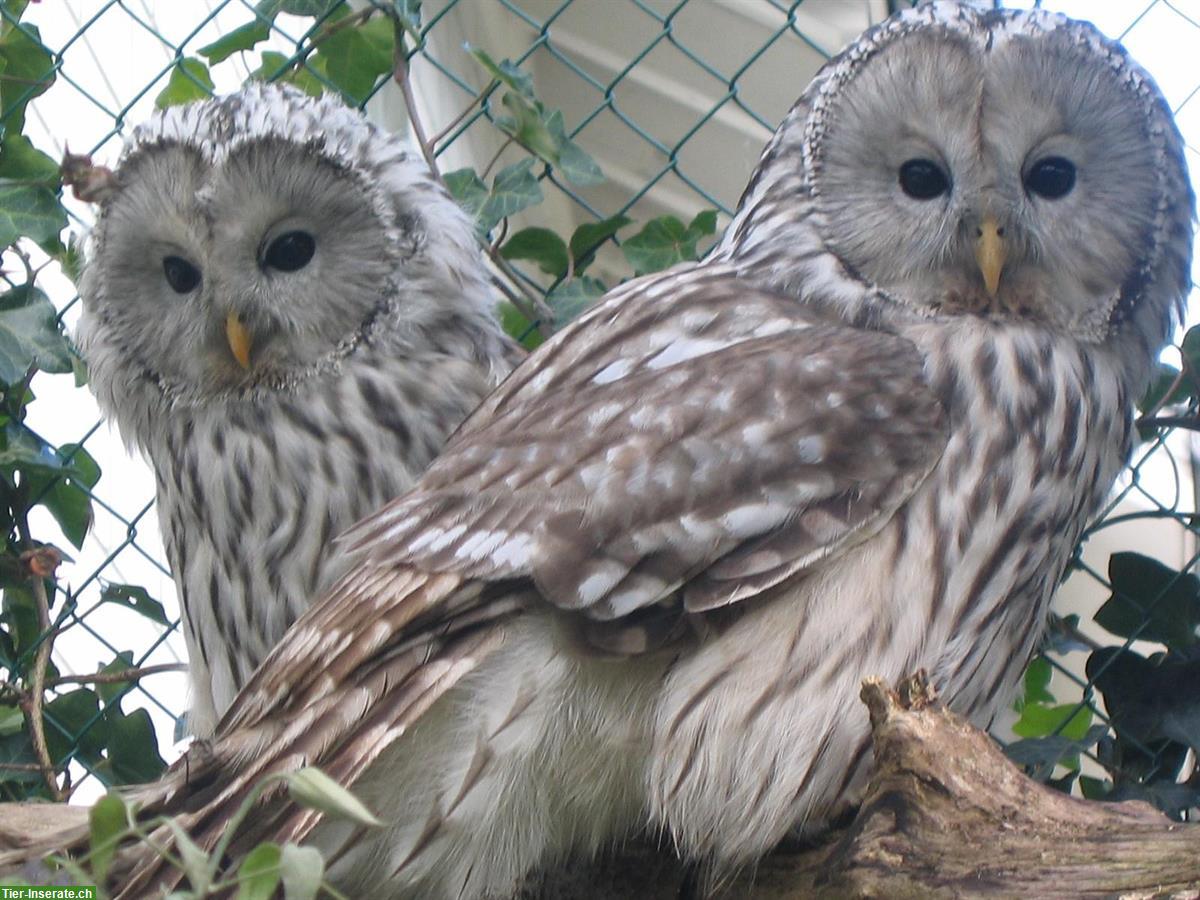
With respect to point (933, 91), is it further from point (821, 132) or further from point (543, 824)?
point (543, 824)

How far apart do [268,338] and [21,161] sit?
0.75 metres

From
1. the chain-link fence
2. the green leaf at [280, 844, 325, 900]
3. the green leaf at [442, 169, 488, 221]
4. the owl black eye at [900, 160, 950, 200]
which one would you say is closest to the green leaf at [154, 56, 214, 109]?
the chain-link fence

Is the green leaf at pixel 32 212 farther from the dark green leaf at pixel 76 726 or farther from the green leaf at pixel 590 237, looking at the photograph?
the green leaf at pixel 590 237

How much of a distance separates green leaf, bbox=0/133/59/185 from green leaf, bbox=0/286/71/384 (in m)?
0.26

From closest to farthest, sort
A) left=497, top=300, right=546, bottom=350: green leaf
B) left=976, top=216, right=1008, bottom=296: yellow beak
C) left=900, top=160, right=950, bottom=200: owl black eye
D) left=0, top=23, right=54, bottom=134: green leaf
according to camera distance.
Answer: left=976, top=216, right=1008, bottom=296: yellow beak
left=900, top=160, right=950, bottom=200: owl black eye
left=0, top=23, right=54, bottom=134: green leaf
left=497, top=300, right=546, bottom=350: green leaf

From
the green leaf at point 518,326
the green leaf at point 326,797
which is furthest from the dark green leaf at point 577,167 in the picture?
the green leaf at point 326,797

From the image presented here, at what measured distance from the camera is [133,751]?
3031 mm

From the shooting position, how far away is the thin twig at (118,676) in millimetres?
2982

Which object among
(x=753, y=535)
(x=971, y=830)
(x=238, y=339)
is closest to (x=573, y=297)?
(x=238, y=339)

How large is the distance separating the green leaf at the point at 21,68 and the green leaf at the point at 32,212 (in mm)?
207

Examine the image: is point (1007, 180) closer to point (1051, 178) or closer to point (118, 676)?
point (1051, 178)

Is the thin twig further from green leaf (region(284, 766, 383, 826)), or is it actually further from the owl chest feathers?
green leaf (region(284, 766, 383, 826))

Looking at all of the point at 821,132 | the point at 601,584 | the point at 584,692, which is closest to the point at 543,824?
the point at 584,692

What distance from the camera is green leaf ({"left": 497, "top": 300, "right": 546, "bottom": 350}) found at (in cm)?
341
